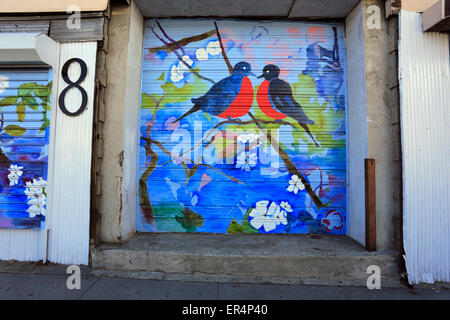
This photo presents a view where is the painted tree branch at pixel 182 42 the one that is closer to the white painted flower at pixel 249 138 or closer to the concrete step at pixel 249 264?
the white painted flower at pixel 249 138

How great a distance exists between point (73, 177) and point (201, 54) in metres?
3.12

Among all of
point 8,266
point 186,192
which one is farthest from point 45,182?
point 186,192

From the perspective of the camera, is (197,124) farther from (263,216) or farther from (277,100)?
(263,216)

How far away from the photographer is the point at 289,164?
4195mm

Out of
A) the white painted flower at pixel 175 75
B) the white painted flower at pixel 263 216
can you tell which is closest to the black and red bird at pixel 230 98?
the white painted flower at pixel 175 75

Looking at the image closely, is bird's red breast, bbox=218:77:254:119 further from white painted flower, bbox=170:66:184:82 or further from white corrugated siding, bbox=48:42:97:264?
white corrugated siding, bbox=48:42:97:264

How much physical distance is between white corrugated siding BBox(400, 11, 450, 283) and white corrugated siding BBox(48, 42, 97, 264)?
4.72 m

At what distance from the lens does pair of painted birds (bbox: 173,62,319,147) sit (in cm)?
426

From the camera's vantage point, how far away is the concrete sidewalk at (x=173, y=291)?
9.18 ft

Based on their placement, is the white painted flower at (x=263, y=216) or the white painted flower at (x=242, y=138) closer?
the white painted flower at (x=263, y=216)

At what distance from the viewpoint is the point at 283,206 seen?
4.15m

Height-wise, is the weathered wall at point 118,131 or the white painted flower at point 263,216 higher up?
the weathered wall at point 118,131

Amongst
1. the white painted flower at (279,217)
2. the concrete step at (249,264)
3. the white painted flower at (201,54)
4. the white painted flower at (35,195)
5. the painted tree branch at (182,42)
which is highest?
the painted tree branch at (182,42)

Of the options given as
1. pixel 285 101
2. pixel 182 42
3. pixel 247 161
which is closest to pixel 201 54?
pixel 182 42
